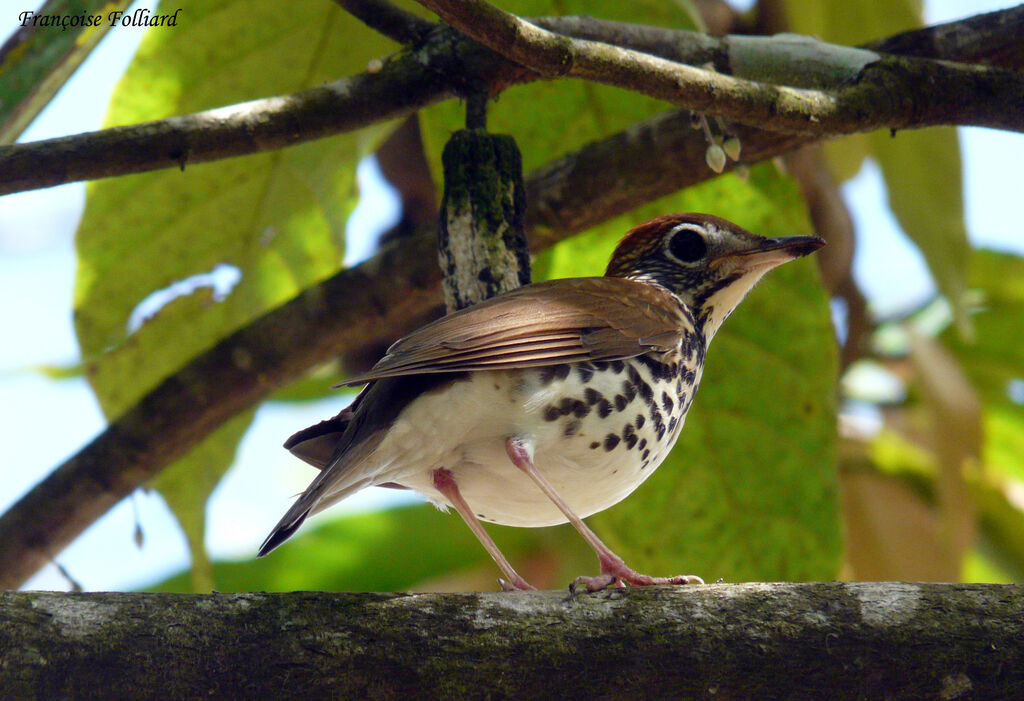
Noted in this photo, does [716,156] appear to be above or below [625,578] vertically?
above

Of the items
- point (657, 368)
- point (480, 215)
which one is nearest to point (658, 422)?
point (657, 368)

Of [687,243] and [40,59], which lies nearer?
[40,59]

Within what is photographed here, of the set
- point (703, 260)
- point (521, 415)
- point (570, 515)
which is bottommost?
point (570, 515)

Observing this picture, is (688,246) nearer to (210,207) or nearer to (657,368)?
(657,368)

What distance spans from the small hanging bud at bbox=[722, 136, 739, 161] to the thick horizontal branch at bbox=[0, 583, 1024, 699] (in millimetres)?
1297

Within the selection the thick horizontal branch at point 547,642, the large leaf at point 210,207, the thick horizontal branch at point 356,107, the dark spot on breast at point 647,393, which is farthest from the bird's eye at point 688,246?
the thick horizontal branch at point 547,642

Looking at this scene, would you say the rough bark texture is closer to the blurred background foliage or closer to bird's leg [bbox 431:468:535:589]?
bird's leg [bbox 431:468:535:589]

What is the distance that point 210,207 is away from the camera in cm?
440

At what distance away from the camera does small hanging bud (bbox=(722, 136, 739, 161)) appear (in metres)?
3.01

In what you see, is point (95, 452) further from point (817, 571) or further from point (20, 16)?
point (817, 571)

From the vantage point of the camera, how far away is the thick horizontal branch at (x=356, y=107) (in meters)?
2.51

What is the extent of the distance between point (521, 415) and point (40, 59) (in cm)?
157

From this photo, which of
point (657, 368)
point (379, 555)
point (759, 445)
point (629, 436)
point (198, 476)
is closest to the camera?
point (629, 436)

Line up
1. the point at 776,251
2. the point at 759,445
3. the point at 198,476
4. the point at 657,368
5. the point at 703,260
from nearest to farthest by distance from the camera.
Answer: the point at 657,368 → the point at 776,251 → the point at 703,260 → the point at 759,445 → the point at 198,476
